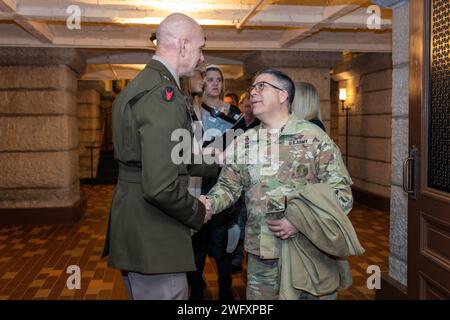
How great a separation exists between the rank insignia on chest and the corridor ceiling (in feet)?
9.04

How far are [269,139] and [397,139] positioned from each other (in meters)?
1.60

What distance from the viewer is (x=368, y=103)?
9.42 metres

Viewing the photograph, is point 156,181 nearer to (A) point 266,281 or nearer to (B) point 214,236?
(A) point 266,281

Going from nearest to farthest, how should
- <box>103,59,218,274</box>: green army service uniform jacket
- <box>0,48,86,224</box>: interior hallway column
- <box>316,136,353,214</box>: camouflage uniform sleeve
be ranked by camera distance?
<box>103,59,218,274</box>: green army service uniform jacket → <box>316,136,353,214</box>: camouflage uniform sleeve → <box>0,48,86,224</box>: interior hallway column

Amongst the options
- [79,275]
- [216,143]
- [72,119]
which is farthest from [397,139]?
[72,119]

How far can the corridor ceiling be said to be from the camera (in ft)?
16.3

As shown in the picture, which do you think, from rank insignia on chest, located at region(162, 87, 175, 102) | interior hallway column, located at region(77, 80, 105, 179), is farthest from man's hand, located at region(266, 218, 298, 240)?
interior hallway column, located at region(77, 80, 105, 179)

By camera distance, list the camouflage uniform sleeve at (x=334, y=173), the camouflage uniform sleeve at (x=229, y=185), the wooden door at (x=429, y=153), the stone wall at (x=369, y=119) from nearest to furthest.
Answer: the camouflage uniform sleeve at (x=334, y=173) < the camouflage uniform sleeve at (x=229, y=185) < the wooden door at (x=429, y=153) < the stone wall at (x=369, y=119)

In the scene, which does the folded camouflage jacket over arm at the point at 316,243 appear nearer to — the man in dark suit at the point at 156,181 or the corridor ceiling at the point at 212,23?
the man in dark suit at the point at 156,181

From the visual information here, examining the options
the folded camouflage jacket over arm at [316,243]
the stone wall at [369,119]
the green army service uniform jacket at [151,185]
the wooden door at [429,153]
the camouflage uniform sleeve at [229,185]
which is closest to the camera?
the green army service uniform jacket at [151,185]

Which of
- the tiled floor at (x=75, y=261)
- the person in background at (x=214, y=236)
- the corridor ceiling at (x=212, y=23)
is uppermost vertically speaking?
the corridor ceiling at (x=212, y=23)

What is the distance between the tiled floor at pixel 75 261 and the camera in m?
4.39

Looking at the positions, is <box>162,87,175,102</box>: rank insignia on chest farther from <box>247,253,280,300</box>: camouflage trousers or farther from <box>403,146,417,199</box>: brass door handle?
<box>403,146,417,199</box>: brass door handle

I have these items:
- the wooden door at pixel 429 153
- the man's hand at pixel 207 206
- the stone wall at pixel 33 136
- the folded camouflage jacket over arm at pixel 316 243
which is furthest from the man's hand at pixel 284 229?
the stone wall at pixel 33 136
